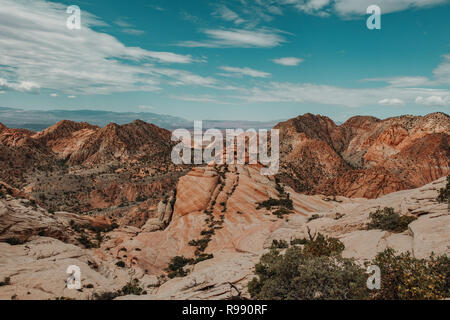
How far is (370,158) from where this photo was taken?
116500 millimetres

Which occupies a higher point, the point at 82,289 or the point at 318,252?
the point at 318,252

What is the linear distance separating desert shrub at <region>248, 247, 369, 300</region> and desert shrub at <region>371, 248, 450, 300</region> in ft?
2.69

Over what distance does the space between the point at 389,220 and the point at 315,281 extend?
11333 mm

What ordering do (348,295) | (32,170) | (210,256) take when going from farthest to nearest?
1. (32,170)
2. (210,256)
3. (348,295)

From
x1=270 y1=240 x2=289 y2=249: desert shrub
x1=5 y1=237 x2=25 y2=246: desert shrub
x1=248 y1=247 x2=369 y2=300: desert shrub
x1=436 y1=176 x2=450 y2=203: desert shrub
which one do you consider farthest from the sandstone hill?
x1=248 y1=247 x2=369 y2=300: desert shrub

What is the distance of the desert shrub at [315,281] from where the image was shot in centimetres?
1087

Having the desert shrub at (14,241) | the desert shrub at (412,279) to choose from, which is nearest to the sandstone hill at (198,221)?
the desert shrub at (14,241)

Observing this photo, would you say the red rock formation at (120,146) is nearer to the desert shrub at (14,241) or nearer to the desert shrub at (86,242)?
the desert shrub at (86,242)

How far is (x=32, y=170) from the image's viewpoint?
119m

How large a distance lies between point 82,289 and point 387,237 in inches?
820

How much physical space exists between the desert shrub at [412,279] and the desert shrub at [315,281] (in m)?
0.82
